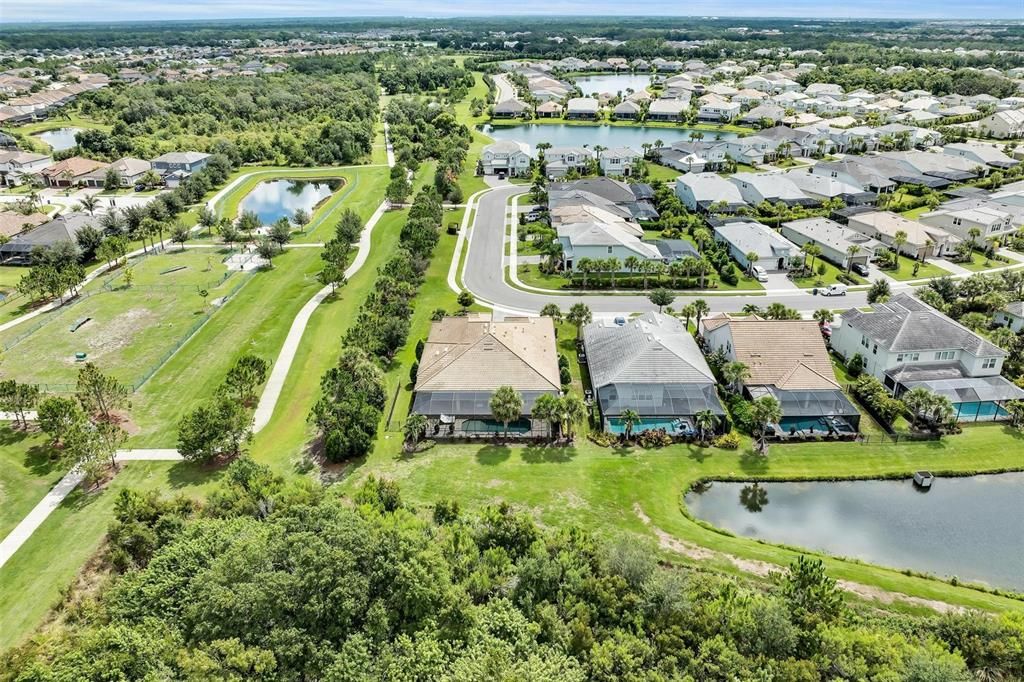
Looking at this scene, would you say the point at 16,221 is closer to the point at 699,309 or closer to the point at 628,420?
the point at 628,420

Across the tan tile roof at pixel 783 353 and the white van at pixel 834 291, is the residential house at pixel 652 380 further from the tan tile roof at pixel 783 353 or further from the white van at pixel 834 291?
the white van at pixel 834 291

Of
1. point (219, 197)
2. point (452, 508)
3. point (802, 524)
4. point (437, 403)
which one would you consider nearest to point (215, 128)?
point (219, 197)

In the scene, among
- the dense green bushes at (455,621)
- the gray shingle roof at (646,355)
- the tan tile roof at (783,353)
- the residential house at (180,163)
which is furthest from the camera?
the residential house at (180,163)

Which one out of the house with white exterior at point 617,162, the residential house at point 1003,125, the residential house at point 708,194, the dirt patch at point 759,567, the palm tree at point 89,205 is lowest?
the dirt patch at point 759,567

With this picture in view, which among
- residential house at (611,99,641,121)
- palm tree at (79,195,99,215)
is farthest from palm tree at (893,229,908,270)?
palm tree at (79,195,99,215)

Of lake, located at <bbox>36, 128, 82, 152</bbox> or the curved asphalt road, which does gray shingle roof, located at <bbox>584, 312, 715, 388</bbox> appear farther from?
lake, located at <bbox>36, 128, 82, 152</bbox>

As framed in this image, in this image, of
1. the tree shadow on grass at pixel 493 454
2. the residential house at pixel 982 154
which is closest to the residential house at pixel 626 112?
the residential house at pixel 982 154

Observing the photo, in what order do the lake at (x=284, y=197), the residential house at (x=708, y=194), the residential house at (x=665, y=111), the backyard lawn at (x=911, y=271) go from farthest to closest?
the residential house at (x=665, y=111) < the lake at (x=284, y=197) < the residential house at (x=708, y=194) < the backyard lawn at (x=911, y=271)

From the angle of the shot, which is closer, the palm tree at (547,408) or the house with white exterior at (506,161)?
the palm tree at (547,408)

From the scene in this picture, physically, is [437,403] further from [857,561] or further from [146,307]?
[146,307]
